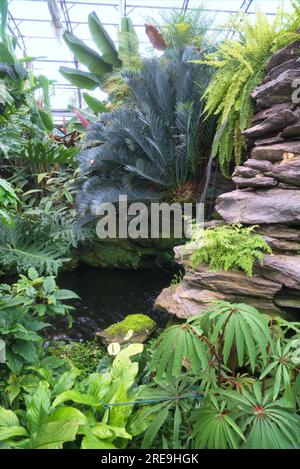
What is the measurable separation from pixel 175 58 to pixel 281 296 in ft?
12.0

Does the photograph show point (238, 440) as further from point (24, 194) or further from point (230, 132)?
point (24, 194)

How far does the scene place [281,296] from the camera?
2342 mm

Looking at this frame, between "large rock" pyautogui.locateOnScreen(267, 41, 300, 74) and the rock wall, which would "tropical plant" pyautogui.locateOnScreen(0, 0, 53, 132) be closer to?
the rock wall

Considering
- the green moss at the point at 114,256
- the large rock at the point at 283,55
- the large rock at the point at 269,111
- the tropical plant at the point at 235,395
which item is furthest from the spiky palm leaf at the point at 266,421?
the green moss at the point at 114,256

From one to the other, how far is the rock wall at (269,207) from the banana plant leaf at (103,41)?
462cm

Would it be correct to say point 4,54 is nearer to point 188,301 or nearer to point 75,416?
point 188,301

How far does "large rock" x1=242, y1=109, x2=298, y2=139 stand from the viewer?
2756 millimetres

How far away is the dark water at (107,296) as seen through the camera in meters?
3.59

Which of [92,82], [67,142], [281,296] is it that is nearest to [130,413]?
[281,296]

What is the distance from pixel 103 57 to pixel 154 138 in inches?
141

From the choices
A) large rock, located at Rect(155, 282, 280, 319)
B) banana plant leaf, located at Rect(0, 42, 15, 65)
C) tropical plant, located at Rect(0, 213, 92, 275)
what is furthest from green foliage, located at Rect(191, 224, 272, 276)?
banana plant leaf, located at Rect(0, 42, 15, 65)

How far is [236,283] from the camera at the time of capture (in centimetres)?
239

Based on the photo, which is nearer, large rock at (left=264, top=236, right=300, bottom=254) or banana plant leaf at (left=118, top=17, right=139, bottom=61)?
large rock at (left=264, top=236, right=300, bottom=254)

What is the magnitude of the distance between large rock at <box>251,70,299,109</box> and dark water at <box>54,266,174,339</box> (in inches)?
99.0
